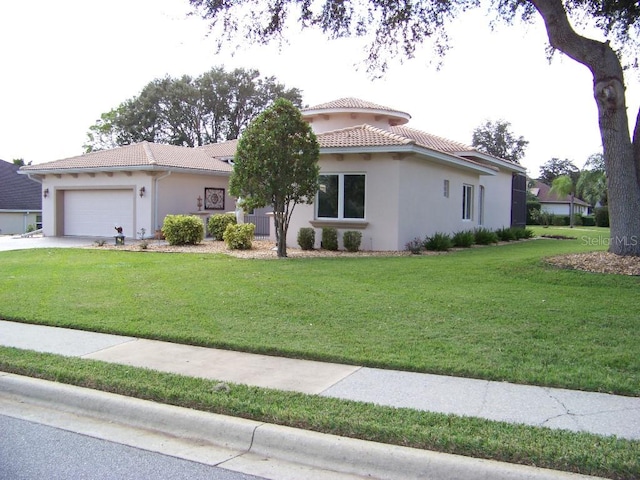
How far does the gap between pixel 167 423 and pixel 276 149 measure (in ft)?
37.0

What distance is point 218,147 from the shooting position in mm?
32969

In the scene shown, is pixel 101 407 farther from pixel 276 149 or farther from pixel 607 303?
pixel 276 149

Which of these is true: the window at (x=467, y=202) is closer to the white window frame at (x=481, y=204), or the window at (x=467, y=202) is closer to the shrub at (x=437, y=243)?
the white window frame at (x=481, y=204)

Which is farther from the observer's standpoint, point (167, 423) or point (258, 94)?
point (258, 94)

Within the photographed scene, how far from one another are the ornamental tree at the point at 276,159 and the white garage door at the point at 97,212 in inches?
413

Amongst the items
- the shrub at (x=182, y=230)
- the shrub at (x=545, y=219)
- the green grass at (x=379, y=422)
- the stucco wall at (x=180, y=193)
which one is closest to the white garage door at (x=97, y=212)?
the stucco wall at (x=180, y=193)

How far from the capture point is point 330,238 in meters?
17.7

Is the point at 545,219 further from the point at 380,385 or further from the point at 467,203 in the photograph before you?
the point at 380,385

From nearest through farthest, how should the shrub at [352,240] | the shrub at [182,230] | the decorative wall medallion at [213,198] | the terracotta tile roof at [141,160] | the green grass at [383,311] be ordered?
the green grass at [383,311] < the shrub at [352,240] < the shrub at [182,230] < the terracotta tile roof at [141,160] < the decorative wall medallion at [213,198]

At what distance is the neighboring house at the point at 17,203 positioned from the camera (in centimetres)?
4225

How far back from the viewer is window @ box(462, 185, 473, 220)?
74.5ft

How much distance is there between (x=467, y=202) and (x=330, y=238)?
786 centimetres

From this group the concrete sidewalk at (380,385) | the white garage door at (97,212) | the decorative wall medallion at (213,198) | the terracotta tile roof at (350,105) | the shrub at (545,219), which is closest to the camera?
the concrete sidewalk at (380,385)

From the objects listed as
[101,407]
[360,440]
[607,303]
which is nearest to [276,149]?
[607,303]
